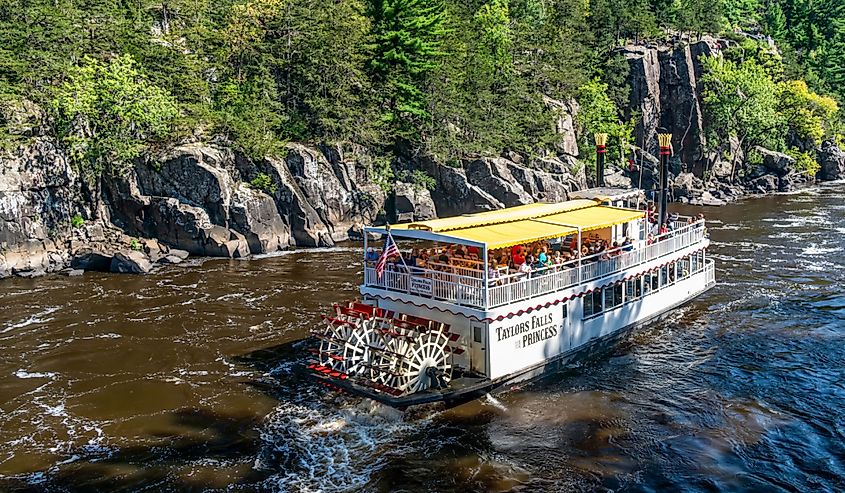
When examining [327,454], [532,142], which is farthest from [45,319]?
[532,142]

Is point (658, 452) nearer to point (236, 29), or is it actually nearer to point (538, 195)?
point (538, 195)

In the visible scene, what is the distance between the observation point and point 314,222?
51.2 meters

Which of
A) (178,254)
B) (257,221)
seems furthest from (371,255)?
(257,221)

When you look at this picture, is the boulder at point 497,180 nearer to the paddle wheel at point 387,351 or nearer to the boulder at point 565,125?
the boulder at point 565,125

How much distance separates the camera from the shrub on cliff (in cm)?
4694

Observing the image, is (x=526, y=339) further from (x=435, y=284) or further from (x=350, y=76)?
(x=350, y=76)

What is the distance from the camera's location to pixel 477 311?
23188 millimetres

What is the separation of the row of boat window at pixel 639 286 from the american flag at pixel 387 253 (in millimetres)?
7307

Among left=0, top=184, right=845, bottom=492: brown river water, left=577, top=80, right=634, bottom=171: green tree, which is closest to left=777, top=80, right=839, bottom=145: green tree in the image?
left=577, top=80, right=634, bottom=171: green tree

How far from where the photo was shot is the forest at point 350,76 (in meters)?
48.2

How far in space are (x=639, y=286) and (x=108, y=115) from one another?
36019mm

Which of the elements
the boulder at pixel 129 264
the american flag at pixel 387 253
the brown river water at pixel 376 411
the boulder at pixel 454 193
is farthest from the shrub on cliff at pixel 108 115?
the american flag at pixel 387 253

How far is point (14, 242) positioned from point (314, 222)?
59.6 feet

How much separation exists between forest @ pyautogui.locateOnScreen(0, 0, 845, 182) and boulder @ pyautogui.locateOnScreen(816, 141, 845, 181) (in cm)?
168
